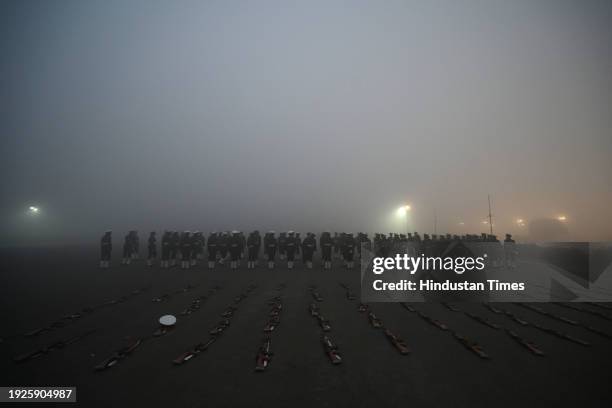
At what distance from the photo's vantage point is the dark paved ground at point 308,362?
3984 mm

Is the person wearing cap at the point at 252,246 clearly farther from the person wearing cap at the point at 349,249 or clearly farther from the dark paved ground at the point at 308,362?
the dark paved ground at the point at 308,362

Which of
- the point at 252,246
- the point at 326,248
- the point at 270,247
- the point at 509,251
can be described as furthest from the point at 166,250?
the point at 509,251

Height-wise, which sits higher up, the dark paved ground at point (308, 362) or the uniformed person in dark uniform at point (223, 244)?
the uniformed person in dark uniform at point (223, 244)

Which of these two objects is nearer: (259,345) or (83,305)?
(259,345)

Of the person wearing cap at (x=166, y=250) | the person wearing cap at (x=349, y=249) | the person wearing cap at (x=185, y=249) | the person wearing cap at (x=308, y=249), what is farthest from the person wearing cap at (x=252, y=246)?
the person wearing cap at (x=349, y=249)

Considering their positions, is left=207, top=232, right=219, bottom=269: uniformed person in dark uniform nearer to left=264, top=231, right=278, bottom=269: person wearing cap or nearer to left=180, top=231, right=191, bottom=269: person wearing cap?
left=180, top=231, right=191, bottom=269: person wearing cap

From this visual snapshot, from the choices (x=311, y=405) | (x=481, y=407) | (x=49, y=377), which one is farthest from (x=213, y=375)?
(x=481, y=407)

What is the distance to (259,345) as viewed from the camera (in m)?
5.90

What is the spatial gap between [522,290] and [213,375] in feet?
46.4

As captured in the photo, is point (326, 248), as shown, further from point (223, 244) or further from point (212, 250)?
point (212, 250)

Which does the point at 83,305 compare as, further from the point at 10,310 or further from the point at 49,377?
the point at 49,377

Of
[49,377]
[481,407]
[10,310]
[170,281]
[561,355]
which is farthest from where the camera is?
[170,281]

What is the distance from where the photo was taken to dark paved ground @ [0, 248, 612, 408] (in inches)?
157

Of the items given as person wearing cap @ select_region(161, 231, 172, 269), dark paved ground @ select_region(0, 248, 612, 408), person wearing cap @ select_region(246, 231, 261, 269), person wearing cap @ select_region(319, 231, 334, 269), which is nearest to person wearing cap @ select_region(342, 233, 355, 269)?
person wearing cap @ select_region(319, 231, 334, 269)
